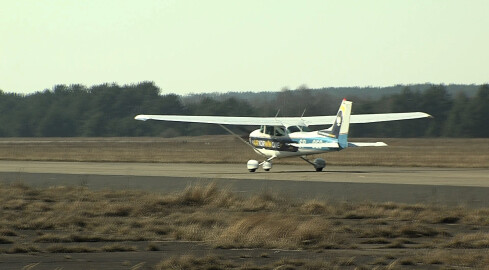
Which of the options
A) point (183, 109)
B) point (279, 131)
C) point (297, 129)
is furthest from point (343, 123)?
point (183, 109)

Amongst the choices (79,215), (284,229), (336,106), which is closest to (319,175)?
(79,215)

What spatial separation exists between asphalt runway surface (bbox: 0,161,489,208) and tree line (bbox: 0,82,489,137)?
115 feet

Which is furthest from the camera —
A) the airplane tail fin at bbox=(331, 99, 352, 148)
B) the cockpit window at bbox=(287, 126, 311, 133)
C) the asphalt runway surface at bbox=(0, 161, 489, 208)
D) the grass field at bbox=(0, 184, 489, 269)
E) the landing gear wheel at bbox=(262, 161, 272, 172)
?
the cockpit window at bbox=(287, 126, 311, 133)

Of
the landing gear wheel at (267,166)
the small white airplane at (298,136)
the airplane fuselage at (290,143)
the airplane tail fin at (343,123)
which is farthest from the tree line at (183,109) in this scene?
the airplane tail fin at (343,123)

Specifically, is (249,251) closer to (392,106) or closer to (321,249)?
(321,249)

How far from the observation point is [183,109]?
368ft

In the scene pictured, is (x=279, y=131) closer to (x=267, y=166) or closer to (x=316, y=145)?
(x=267, y=166)

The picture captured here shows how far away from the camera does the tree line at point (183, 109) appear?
317 feet

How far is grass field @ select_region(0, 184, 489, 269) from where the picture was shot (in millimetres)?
13953

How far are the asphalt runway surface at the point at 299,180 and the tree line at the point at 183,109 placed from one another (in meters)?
35.2

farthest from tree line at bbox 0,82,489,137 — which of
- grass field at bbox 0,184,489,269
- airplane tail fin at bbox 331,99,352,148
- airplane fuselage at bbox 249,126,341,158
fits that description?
grass field at bbox 0,184,489,269

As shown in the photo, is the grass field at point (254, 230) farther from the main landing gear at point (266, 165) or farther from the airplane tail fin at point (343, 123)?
the main landing gear at point (266, 165)

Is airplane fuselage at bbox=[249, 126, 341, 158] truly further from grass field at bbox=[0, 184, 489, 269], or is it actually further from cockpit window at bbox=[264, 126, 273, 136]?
grass field at bbox=[0, 184, 489, 269]

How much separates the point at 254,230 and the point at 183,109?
9617 cm
